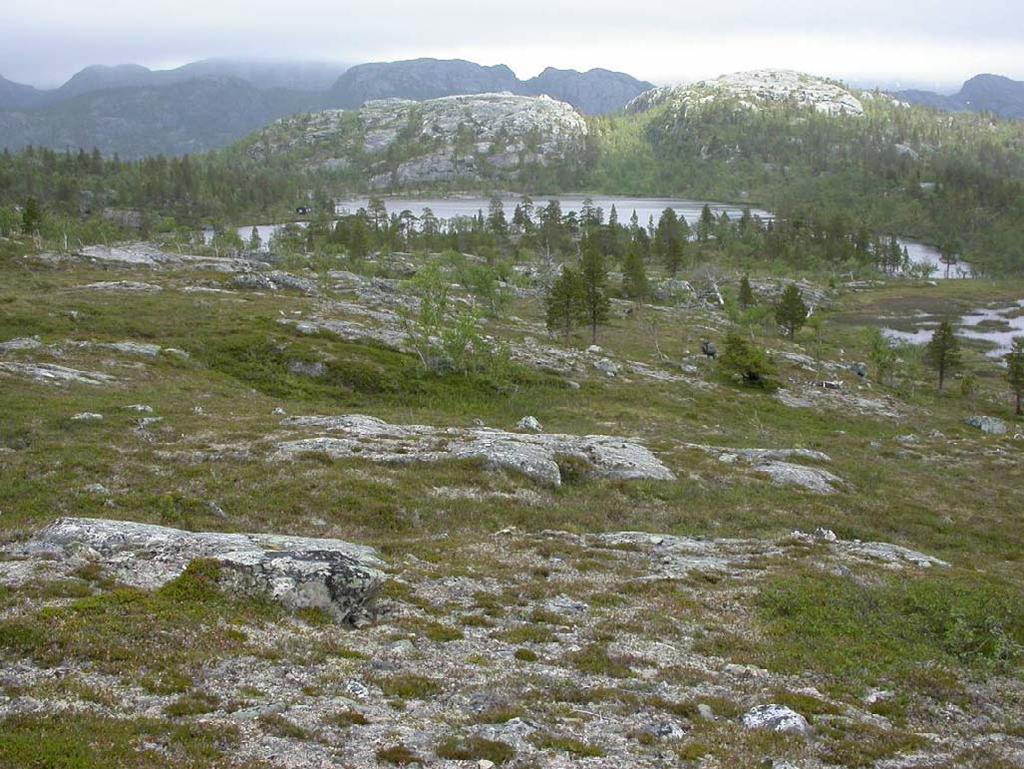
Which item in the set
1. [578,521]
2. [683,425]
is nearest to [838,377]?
[683,425]

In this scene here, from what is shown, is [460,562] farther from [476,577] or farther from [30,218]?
[30,218]

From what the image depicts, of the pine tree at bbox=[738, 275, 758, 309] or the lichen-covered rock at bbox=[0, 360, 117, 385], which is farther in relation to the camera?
the pine tree at bbox=[738, 275, 758, 309]

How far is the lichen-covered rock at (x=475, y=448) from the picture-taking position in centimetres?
4322

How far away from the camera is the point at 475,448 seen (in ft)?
148

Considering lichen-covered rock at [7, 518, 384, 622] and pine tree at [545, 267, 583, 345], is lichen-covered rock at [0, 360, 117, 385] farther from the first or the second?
pine tree at [545, 267, 583, 345]

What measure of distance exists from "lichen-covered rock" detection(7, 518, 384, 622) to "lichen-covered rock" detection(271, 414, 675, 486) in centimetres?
1513

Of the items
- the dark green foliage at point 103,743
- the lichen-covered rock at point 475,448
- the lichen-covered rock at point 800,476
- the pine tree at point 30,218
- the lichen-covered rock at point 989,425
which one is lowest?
the lichen-covered rock at point 989,425

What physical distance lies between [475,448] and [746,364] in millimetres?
57169

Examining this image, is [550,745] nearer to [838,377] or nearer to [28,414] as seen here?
[28,414]

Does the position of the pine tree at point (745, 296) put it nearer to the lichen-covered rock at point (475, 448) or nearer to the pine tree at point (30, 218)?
the lichen-covered rock at point (475, 448)

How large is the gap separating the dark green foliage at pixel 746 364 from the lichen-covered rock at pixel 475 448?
44.9 m

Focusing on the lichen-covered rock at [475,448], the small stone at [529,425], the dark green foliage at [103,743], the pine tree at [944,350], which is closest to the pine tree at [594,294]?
the pine tree at [944,350]

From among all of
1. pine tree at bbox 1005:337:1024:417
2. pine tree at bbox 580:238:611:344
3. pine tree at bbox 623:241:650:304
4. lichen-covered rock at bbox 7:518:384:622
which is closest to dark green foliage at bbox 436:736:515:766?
lichen-covered rock at bbox 7:518:384:622

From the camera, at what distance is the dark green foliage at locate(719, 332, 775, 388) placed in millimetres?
92562
